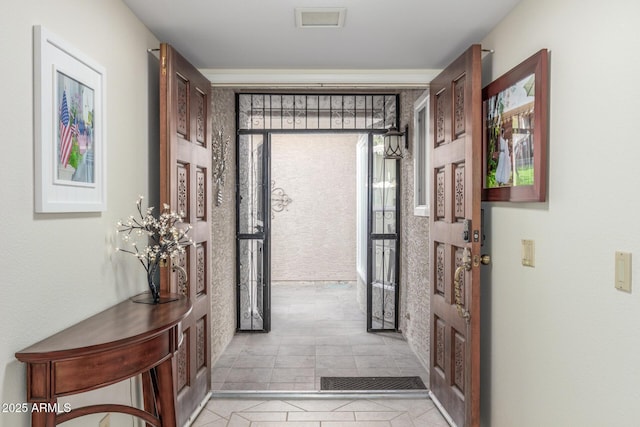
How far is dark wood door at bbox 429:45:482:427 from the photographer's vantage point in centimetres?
234

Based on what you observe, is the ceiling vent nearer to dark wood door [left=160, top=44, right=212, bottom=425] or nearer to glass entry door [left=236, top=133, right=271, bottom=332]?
dark wood door [left=160, top=44, right=212, bottom=425]

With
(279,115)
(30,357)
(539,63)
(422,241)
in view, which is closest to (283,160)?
(279,115)

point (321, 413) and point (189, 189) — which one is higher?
point (189, 189)

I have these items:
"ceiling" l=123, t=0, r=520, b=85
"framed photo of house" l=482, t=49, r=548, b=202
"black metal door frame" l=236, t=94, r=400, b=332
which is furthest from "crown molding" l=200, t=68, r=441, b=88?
"black metal door frame" l=236, t=94, r=400, b=332

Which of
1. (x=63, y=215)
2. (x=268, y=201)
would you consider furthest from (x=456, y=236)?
(x=268, y=201)

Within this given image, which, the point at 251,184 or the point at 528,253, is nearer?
the point at 528,253

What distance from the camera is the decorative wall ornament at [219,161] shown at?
155 inches

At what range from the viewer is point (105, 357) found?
1481 mm

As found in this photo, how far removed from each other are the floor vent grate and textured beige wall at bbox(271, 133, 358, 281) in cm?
419

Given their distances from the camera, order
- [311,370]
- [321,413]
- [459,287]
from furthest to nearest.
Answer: [311,370]
[321,413]
[459,287]

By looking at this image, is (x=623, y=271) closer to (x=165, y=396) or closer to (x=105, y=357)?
(x=105, y=357)

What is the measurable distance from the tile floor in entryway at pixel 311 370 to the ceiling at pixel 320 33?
7.53 feet

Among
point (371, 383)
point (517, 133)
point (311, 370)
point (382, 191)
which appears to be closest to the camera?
point (517, 133)

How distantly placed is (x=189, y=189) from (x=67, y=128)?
1037mm
